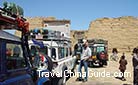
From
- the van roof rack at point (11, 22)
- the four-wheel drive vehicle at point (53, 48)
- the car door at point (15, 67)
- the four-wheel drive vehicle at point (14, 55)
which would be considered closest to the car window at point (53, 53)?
the four-wheel drive vehicle at point (53, 48)

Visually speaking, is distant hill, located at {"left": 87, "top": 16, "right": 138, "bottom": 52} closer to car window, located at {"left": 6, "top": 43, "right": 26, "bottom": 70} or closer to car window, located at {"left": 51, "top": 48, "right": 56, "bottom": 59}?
car window, located at {"left": 51, "top": 48, "right": 56, "bottom": 59}

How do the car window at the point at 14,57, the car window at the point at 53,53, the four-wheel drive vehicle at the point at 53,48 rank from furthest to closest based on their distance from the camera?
1. the car window at the point at 53,53
2. the four-wheel drive vehicle at the point at 53,48
3. the car window at the point at 14,57

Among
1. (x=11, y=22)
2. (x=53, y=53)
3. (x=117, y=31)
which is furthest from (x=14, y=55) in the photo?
(x=117, y=31)

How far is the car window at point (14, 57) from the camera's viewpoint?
4.64 meters

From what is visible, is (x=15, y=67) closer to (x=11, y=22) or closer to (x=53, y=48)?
(x=11, y=22)

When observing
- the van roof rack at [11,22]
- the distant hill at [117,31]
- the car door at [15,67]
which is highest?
the distant hill at [117,31]

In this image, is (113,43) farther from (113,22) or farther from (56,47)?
(56,47)

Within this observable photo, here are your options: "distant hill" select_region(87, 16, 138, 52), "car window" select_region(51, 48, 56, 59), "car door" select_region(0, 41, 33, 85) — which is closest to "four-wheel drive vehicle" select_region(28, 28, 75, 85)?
"car window" select_region(51, 48, 56, 59)

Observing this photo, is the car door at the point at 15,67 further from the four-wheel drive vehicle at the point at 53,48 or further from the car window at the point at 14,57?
the four-wheel drive vehicle at the point at 53,48

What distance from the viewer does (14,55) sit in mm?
4977

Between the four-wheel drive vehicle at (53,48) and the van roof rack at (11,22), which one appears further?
the four-wheel drive vehicle at (53,48)

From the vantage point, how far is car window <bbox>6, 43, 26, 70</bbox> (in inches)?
183

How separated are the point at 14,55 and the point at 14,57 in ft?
0.15

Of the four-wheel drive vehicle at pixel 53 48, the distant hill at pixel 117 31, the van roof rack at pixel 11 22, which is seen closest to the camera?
the van roof rack at pixel 11 22
